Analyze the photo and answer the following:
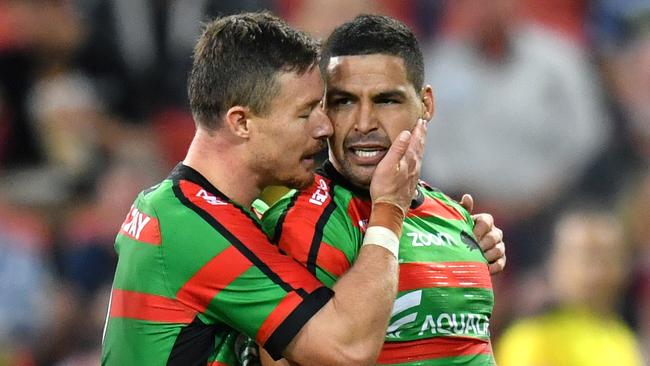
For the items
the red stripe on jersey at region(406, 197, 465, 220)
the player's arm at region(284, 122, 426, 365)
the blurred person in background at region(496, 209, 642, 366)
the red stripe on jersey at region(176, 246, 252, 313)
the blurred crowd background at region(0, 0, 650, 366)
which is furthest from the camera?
the blurred crowd background at region(0, 0, 650, 366)

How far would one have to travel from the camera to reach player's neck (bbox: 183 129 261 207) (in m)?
3.83

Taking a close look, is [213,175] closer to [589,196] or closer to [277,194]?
[277,194]

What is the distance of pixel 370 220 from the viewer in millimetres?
3701

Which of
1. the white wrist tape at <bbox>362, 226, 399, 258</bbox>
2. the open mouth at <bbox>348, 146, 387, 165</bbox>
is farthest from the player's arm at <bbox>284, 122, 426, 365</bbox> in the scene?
the open mouth at <bbox>348, 146, 387, 165</bbox>

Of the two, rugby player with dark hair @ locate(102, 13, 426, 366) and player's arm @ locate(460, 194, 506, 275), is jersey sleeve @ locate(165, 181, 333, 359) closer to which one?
rugby player with dark hair @ locate(102, 13, 426, 366)

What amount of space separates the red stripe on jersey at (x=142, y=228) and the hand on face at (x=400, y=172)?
2.39ft

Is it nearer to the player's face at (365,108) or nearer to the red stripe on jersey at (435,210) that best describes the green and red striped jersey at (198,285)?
the player's face at (365,108)

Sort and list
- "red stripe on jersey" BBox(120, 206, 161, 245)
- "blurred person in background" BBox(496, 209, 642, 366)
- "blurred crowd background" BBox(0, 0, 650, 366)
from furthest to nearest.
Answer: "blurred crowd background" BBox(0, 0, 650, 366)
"blurred person in background" BBox(496, 209, 642, 366)
"red stripe on jersey" BBox(120, 206, 161, 245)

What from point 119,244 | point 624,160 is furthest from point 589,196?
point 119,244

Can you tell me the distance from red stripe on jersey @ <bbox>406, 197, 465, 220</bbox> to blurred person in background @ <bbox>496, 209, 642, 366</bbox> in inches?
101

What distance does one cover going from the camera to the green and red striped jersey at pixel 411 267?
367 cm

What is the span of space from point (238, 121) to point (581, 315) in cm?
355

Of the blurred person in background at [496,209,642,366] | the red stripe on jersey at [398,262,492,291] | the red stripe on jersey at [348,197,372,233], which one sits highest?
the red stripe on jersey at [348,197,372,233]

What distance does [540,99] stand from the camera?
301 inches
